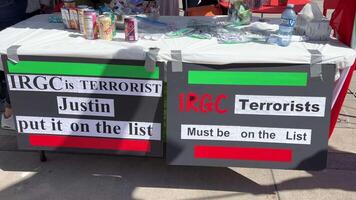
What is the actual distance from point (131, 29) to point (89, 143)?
0.82 m

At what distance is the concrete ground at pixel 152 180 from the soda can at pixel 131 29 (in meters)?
1.01

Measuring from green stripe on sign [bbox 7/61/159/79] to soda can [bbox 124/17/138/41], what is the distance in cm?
29

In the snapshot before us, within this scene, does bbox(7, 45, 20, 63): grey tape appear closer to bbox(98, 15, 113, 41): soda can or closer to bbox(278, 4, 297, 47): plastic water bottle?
bbox(98, 15, 113, 41): soda can

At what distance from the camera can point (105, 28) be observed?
299 centimetres

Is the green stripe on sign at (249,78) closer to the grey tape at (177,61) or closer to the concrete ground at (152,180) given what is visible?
the grey tape at (177,61)

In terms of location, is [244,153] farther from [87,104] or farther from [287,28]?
A: [87,104]

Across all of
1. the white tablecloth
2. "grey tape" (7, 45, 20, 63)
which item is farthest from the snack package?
"grey tape" (7, 45, 20, 63)

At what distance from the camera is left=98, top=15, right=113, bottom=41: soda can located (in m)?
2.98

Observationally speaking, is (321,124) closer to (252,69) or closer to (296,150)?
(296,150)

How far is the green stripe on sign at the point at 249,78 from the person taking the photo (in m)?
2.68

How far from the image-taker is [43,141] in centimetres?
307

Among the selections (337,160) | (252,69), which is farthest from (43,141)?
(337,160)

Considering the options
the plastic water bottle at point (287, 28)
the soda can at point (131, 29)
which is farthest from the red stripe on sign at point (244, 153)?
the soda can at point (131, 29)

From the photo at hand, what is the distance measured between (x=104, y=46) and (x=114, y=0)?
0.88 metres
